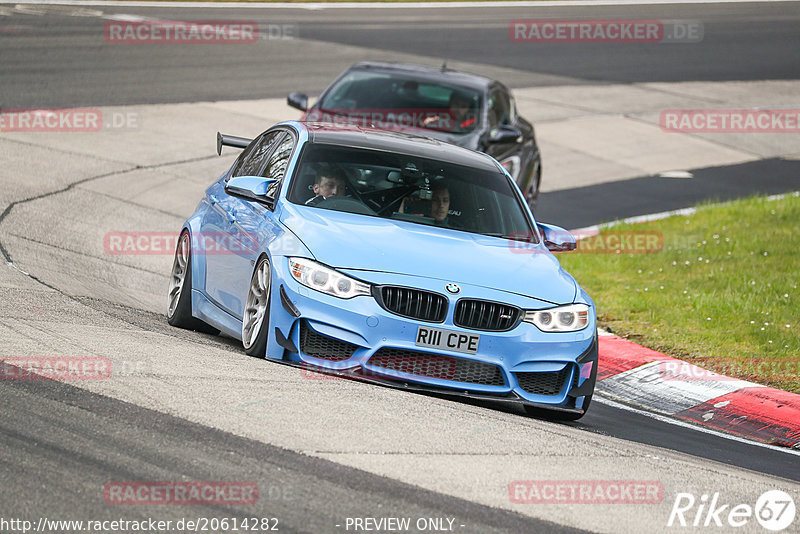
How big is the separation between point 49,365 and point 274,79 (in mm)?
18044

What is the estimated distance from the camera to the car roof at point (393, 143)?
8.80m

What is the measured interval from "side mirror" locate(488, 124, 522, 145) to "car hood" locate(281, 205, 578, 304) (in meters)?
5.88

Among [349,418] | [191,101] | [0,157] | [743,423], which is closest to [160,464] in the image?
[349,418]

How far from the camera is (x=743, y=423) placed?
8.53m

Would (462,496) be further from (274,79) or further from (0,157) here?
(274,79)

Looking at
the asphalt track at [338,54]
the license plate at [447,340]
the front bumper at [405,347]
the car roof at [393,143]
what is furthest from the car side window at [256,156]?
the asphalt track at [338,54]

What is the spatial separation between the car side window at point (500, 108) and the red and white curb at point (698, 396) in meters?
5.13

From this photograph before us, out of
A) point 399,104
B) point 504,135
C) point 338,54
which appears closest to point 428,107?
point 399,104

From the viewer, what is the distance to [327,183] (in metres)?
8.40

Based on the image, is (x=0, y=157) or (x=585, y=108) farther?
(x=585, y=108)

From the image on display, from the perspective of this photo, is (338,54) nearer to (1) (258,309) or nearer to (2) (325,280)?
(1) (258,309)

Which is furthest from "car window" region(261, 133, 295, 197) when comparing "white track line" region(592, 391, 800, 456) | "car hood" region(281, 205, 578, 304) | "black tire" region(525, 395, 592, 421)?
"white track line" region(592, 391, 800, 456)

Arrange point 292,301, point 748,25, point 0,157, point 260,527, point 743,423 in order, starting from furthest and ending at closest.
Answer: point 748,25 < point 0,157 < point 743,423 < point 292,301 < point 260,527

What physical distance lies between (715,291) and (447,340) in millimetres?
5604
